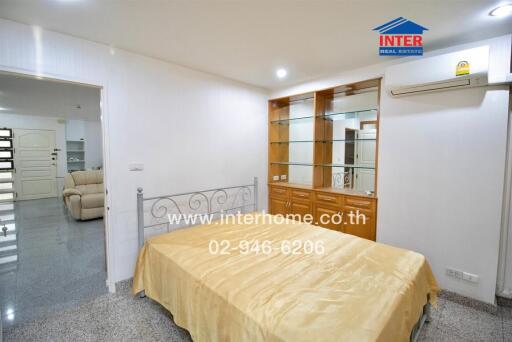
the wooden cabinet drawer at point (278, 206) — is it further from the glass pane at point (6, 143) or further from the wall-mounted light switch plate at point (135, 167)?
the glass pane at point (6, 143)

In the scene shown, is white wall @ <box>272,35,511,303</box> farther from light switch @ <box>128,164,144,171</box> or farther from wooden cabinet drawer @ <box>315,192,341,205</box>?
light switch @ <box>128,164,144,171</box>

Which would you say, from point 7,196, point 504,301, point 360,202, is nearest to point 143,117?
point 360,202

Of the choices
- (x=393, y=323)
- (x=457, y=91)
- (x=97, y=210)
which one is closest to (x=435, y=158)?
(x=457, y=91)

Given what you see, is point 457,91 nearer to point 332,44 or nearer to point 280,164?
point 332,44

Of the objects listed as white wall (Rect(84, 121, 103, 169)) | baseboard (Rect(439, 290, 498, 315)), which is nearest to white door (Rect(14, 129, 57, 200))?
white wall (Rect(84, 121, 103, 169))

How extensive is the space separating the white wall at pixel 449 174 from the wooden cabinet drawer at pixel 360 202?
110mm

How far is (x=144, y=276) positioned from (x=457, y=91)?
11.7 ft

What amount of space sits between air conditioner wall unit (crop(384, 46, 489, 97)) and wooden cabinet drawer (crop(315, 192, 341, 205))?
55.9 inches

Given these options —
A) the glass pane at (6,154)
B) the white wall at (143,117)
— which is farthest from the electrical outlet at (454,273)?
the glass pane at (6,154)

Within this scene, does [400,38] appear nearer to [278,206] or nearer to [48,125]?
[278,206]

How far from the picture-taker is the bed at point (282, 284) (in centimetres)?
121

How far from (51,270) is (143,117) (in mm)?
2316

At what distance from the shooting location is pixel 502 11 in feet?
5.73

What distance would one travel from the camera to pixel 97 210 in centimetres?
517
